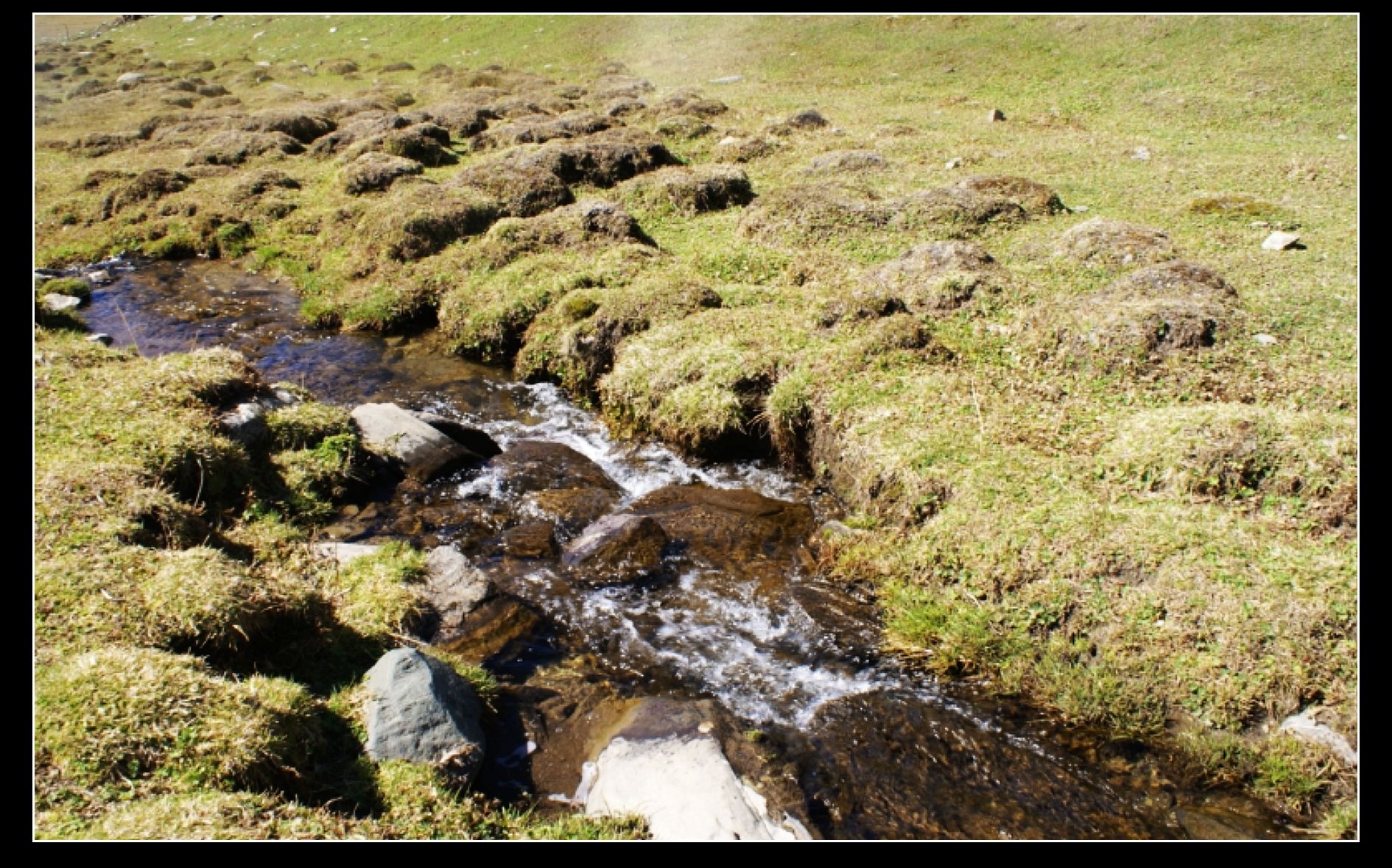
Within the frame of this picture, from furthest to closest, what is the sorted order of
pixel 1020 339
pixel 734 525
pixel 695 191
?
pixel 695 191, pixel 1020 339, pixel 734 525

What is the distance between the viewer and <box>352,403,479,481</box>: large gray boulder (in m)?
12.4

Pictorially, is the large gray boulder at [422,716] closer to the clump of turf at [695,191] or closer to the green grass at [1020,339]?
the green grass at [1020,339]

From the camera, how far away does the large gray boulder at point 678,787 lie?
646cm

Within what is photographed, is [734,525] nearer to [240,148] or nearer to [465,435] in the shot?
[465,435]

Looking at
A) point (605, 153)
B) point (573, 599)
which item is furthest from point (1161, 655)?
point (605, 153)

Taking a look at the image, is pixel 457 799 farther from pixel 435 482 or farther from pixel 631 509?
pixel 435 482

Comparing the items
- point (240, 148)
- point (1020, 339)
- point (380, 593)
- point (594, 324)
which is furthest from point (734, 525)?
point (240, 148)

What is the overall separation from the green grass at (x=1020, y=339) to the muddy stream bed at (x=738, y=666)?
0.51 meters

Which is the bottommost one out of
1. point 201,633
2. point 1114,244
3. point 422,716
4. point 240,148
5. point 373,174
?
point 422,716

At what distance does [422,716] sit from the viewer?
700 centimetres

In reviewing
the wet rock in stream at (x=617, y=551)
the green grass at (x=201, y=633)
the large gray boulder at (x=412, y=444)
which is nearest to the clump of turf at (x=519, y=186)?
the large gray boulder at (x=412, y=444)

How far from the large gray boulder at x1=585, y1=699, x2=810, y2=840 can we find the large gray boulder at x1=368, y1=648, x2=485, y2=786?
1118 mm

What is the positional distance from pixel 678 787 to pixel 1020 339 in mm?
9116

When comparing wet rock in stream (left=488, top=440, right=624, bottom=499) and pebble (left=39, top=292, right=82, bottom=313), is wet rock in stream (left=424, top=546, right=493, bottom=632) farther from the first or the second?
pebble (left=39, top=292, right=82, bottom=313)
